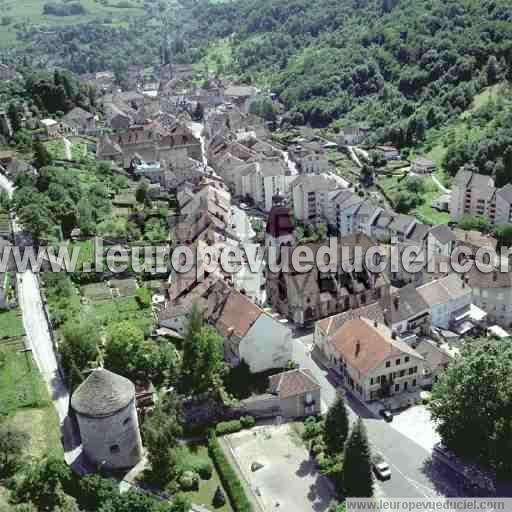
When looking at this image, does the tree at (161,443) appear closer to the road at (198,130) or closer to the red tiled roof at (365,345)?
the red tiled roof at (365,345)

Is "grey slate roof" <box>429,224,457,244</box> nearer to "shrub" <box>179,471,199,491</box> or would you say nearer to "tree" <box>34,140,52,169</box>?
"shrub" <box>179,471,199,491</box>

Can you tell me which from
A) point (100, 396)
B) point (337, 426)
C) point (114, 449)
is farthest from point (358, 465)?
point (100, 396)

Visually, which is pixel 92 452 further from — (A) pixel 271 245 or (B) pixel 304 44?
(B) pixel 304 44

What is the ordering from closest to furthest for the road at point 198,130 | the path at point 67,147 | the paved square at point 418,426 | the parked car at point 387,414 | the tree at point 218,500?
1. the tree at point 218,500
2. the paved square at point 418,426
3. the parked car at point 387,414
4. the path at point 67,147
5. the road at point 198,130

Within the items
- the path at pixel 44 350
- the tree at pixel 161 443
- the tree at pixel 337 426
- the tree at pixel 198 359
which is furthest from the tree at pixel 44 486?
the tree at pixel 337 426

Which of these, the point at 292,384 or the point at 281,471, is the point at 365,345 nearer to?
the point at 292,384

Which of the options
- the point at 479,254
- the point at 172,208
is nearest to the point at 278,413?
the point at 479,254
